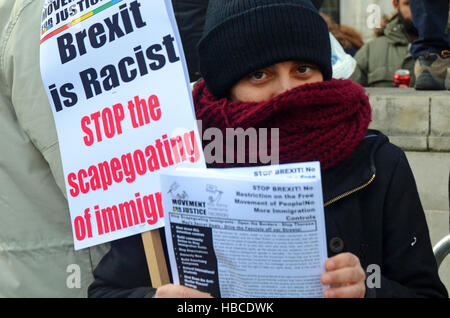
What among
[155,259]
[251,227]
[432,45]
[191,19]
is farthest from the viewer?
[432,45]

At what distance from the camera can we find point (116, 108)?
1.71 metres

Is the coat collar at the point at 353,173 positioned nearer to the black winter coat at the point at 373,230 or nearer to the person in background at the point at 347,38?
the black winter coat at the point at 373,230

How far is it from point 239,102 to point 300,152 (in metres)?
0.21

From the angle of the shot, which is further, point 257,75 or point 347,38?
point 347,38

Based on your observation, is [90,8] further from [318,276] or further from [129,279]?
[318,276]

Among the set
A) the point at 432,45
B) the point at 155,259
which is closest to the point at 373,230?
the point at 155,259

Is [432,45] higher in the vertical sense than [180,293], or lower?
lower

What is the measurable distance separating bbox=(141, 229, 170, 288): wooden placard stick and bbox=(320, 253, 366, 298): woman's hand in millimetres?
405

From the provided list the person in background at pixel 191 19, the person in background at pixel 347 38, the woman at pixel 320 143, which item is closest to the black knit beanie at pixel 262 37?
the woman at pixel 320 143

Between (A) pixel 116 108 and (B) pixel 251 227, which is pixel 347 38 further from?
(B) pixel 251 227

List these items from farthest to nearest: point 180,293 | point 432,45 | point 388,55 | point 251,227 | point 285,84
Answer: point 388,55, point 432,45, point 285,84, point 180,293, point 251,227

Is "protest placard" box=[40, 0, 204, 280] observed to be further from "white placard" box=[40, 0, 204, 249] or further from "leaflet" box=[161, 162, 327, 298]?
"leaflet" box=[161, 162, 327, 298]

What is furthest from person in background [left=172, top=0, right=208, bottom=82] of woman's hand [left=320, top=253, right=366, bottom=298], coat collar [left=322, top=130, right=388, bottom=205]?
woman's hand [left=320, top=253, right=366, bottom=298]

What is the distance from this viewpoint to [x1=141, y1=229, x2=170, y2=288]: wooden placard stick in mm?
1649
